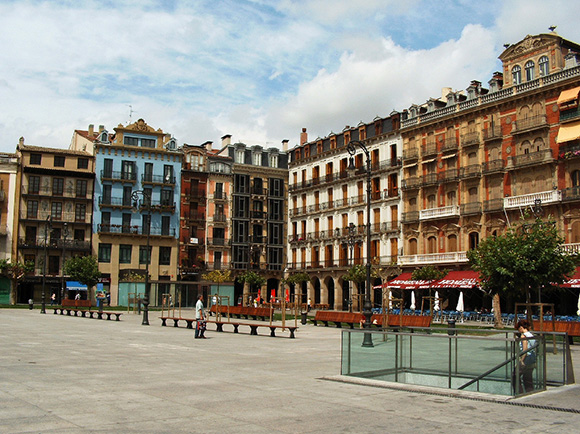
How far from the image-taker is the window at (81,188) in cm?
6238

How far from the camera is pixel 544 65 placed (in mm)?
43062

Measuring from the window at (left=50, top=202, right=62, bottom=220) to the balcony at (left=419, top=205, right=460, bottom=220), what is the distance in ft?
115

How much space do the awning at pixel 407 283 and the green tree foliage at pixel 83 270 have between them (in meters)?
26.8

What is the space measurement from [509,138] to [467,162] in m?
4.08

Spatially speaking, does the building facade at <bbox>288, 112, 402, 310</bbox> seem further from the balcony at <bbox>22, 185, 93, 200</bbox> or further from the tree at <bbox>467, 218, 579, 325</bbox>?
the tree at <bbox>467, 218, 579, 325</bbox>

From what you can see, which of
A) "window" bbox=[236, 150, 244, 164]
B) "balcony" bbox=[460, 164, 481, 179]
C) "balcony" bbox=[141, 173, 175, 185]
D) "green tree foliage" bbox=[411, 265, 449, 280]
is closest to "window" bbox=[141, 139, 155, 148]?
"balcony" bbox=[141, 173, 175, 185]

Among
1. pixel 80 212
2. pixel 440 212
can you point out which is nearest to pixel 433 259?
pixel 440 212

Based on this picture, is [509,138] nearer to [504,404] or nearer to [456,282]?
[456,282]

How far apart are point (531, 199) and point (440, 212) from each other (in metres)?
8.39

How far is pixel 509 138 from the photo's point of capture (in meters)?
45.2


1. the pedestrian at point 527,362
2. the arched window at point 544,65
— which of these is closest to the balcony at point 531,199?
the arched window at point 544,65

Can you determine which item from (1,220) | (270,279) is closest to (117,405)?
(1,220)

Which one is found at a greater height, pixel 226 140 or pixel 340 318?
pixel 226 140

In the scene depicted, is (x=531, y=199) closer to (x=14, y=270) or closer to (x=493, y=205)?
(x=493, y=205)
